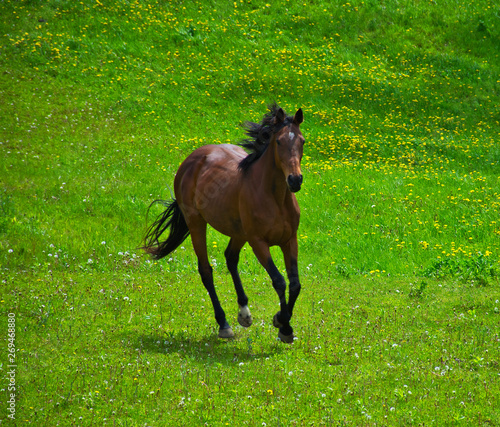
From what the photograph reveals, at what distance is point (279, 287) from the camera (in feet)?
26.2

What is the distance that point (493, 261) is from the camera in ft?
42.0

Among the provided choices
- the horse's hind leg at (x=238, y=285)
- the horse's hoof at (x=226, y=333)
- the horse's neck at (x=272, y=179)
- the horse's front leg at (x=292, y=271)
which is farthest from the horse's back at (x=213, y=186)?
the horse's hoof at (x=226, y=333)

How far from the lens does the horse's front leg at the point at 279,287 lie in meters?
7.99

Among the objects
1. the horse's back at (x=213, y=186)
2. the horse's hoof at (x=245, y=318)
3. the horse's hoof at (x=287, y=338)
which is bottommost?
the horse's hoof at (x=245, y=318)

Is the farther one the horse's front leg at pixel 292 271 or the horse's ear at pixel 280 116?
the horse's front leg at pixel 292 271

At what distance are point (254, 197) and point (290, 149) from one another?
43.3 inches

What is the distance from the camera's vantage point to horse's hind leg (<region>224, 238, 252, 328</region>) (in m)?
9.09

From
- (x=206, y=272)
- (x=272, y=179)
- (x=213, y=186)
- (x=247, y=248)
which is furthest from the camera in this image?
(x=247, y=248)

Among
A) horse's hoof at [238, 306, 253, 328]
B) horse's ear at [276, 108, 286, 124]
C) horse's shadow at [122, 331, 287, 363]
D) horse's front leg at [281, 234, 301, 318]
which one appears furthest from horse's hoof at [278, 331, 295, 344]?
horse's ear at [276, 108, 286, 124]

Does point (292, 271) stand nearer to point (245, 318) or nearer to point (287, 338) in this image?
point (287, 338)

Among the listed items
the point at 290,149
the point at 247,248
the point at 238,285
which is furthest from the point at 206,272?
the point at 247,248

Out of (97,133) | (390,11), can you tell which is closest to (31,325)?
(97,133)

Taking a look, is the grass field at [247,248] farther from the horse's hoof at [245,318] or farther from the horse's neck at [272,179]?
the horse's neck at [272,179]

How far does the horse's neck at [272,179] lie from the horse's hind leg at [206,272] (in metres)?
2.09
